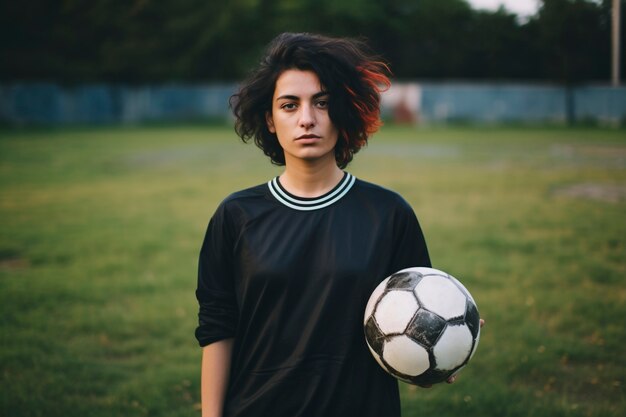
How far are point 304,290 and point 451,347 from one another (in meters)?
0.60

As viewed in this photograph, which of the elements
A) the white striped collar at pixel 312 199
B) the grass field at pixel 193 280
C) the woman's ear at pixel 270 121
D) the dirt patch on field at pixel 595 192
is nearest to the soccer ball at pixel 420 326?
the white striped collar at pixel 312 199

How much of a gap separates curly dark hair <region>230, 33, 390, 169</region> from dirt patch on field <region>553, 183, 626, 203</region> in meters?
9.70

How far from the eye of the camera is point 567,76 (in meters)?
35.0

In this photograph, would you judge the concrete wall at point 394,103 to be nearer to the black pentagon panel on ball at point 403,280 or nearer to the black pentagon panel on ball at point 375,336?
the black pentagon panel on ball at point 403,280

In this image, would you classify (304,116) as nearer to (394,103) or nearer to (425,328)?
(425,328)

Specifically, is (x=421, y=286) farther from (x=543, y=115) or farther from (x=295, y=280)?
(x=543, y=115)

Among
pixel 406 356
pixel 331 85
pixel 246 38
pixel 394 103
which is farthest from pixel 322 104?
pixel 246 38

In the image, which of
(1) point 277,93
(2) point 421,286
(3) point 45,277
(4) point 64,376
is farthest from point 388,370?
(3) point 45,277

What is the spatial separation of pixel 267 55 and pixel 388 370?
1.20 meters

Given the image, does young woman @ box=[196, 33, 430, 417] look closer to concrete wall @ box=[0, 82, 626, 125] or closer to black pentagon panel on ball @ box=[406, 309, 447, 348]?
black pentagon panel on ball @ box=[406, 309, 447, 348]

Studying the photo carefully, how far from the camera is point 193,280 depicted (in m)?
6.73

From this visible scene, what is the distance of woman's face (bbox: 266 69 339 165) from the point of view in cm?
222

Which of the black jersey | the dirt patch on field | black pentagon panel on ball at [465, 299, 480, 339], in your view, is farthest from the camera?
the dirt patch on field

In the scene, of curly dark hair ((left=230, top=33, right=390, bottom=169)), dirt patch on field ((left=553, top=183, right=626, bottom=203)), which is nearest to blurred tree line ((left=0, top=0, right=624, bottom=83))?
dirt patch on field ((left=553, top=183, right=626, bottom=203))
